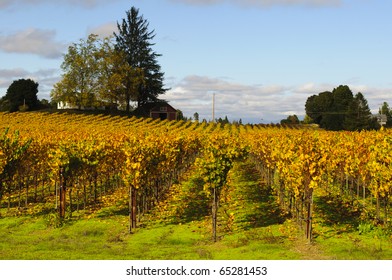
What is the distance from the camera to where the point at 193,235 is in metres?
20.0

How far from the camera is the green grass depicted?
16.8m

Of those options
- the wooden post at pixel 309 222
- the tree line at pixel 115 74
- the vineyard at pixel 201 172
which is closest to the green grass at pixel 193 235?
the wooden post at pixel 309 222

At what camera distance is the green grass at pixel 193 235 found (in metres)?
16.8

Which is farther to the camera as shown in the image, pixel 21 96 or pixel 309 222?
pixel 21 96

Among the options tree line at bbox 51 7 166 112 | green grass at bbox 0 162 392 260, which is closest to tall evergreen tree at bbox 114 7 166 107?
tree line at bbox 51 7 166 112

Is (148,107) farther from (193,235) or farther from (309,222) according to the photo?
(309,222)

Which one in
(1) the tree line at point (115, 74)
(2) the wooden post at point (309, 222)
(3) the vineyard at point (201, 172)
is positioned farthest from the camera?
(1) the tree line at point (115, 74)

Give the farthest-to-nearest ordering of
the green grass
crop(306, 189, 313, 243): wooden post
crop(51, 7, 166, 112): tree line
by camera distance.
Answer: crop(51, 7, 166, 112): tree line, crop(306, 189, 313, 243): wooden post, the green grass

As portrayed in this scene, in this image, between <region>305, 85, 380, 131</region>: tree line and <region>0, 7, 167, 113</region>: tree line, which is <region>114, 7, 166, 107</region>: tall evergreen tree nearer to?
<region>0, 7, 167, 113</region>: tree line

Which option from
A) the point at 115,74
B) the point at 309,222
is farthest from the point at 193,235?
the point at 115,74

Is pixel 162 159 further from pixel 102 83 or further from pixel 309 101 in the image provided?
pixel 309 101

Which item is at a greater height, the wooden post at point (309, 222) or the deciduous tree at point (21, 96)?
the deciduous tree at point (21, 96)

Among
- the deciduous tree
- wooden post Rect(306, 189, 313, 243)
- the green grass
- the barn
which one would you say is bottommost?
the green grass

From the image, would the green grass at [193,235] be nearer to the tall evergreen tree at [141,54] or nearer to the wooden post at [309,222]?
the wooden post at [309,222]
